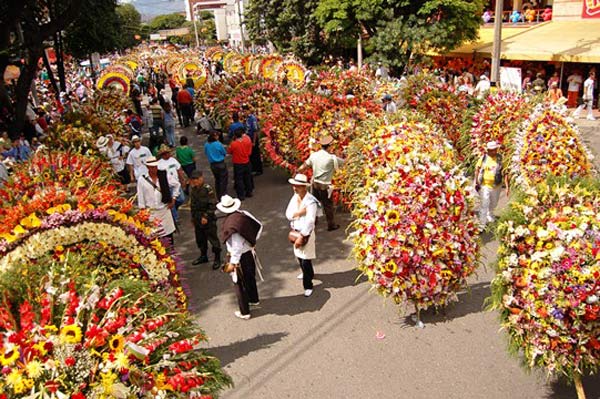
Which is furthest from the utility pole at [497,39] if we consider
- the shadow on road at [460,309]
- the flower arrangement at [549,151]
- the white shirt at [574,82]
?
the shadow on road at [460,309]

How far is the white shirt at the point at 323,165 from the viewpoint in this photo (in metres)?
8.55

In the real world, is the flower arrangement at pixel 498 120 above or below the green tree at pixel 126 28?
below

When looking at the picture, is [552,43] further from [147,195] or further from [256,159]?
[147,195]

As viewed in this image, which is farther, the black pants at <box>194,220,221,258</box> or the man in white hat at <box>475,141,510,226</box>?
the man in white hat at <box>475,141,510,226</box>

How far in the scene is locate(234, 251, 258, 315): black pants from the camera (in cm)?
628

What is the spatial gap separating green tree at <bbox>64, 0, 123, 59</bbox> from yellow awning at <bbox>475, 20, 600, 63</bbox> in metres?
14.8

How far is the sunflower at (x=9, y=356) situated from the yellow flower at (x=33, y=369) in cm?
9

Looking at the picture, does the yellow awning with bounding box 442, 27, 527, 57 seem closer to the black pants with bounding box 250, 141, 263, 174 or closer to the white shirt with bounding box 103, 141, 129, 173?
the black pants with bounding box 250, 141, 263, 174

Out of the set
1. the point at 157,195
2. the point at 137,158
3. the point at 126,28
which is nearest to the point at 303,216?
the point at 157,195

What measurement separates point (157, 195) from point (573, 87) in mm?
16119

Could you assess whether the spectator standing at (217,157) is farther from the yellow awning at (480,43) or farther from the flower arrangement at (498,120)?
the yellow awning at (480,43)

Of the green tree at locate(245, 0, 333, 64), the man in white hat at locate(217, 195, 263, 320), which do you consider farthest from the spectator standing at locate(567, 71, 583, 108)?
the man in white hat at locate(217, 195, 263, 320)

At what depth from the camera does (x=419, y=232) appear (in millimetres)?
5488

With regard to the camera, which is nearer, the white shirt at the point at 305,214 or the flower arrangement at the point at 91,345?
the flower arrangement at the point at 91,345
